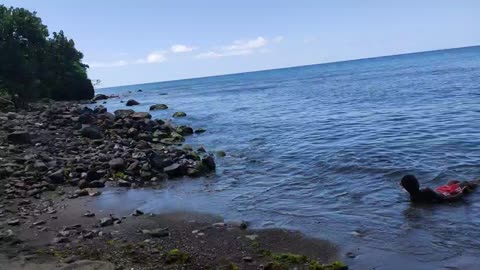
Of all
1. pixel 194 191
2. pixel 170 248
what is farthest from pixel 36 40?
pixel 170 248

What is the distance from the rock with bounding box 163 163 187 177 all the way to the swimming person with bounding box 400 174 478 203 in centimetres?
927

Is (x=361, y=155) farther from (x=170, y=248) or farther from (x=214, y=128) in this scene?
(x=214, y=128)

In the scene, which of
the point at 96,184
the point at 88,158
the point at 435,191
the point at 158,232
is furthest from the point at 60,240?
the point at 435,191

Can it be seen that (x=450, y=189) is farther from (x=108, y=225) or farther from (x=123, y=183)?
(x=123, y=183)

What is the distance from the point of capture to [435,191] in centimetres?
1316

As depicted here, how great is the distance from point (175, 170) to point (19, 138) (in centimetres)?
994

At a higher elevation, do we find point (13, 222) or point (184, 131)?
point (13, 222)

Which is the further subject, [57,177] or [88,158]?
[88,158]

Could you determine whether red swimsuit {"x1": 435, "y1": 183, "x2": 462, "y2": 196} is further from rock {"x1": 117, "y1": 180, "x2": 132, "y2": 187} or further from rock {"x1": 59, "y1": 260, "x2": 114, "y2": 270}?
rock {"x1": 117, "y1": 180, "x2": 132, "y2": 187}

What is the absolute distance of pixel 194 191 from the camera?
16.5 metres

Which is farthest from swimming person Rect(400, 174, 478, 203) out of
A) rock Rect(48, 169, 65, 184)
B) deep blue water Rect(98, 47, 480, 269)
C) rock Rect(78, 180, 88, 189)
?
rock Rect(48, 169, 65, 184)

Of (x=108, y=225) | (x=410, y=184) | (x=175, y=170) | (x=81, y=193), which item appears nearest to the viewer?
(x=108, y=225)

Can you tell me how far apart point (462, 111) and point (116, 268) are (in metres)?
28.5

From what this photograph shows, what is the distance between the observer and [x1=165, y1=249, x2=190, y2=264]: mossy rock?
364 inches
